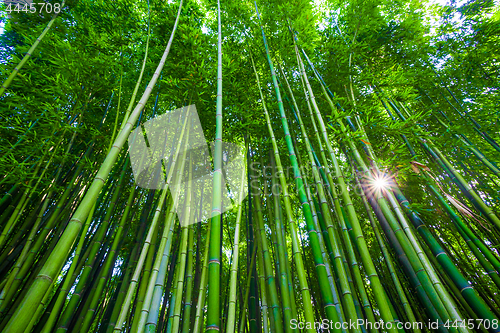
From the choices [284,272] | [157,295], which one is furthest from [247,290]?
[157,295]

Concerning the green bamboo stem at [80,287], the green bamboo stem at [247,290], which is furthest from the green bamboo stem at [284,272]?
the green bamboo stem at [80,287]

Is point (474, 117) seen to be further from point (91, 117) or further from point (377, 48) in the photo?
point (91, 117)

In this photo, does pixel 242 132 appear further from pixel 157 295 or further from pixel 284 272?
pixel 157 295

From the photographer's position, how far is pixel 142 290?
1511 millimetres

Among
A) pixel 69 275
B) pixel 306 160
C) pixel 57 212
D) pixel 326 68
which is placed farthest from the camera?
pixel 306 160

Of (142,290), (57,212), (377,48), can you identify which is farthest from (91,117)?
(377,48)

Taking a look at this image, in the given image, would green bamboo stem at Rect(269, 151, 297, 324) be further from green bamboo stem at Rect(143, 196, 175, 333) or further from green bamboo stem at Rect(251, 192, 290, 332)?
green bamboo stem at Rect(143, 196, 175, 333)

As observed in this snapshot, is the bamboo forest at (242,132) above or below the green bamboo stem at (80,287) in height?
above

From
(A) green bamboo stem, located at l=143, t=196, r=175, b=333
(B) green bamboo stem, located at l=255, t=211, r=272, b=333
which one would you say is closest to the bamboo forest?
(B) green bamboo stem, located at l=255, t=211, r=272, b=333

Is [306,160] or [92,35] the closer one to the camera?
[92,35]

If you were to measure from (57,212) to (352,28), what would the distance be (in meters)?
3.54

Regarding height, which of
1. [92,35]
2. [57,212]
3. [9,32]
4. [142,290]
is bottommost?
[142,290]

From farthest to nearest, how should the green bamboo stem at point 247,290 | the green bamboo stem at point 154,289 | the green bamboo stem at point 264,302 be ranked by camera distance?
the green bamboo stem at point 247,290 < the green bamboo stem at point 264,302 < the green bamboo stem at point 154,289

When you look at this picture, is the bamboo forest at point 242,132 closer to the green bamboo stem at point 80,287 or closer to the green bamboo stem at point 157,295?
the green bamboo stem at point 80,287
